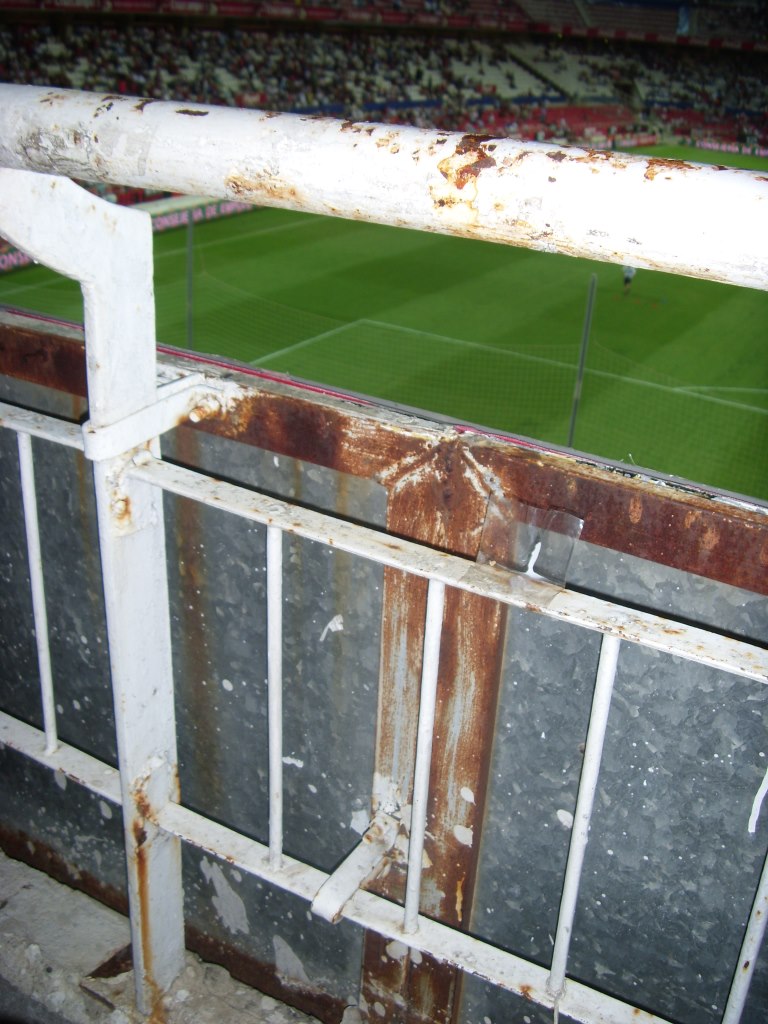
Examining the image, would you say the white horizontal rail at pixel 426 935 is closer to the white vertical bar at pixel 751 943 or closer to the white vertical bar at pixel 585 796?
the white vertical bar at pixel 585 796

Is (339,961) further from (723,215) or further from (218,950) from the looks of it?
(723,215)

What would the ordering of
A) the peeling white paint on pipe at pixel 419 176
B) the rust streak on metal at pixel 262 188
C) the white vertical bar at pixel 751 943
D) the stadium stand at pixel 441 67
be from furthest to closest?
the stadium stand at pixel 441 67 < the white vertical bar at pixel 751 943 < the rust streak on metal at pixel 262 188 < the peeling white paint on pipe at pixel 419 176

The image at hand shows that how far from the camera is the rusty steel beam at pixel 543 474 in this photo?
1.50 meters

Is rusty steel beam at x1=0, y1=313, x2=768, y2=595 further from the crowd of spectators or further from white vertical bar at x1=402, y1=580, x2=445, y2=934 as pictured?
the crowd of spectators

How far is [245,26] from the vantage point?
99.1 feet

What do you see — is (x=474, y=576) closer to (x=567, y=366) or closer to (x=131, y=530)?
(x=131, y=530)

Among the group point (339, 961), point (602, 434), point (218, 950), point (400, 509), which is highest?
point (400, 509)

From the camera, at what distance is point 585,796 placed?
1551 mm

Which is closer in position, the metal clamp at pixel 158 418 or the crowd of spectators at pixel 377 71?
the metal clamp at pixel 158 418

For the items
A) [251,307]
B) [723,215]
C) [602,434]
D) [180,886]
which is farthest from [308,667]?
[251,307]

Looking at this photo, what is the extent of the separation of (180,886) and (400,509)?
1.14 meters

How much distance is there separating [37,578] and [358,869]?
95 centimetres

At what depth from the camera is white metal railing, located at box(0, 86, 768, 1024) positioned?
3.64 feet

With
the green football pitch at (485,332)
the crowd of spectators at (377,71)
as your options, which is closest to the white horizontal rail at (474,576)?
the green football pitch at (485,332)
